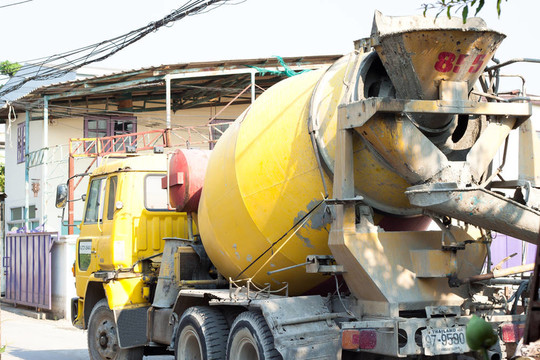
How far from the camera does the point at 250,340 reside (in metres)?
6.11

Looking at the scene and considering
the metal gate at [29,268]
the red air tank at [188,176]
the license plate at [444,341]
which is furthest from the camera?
the metal gate at [29,268]

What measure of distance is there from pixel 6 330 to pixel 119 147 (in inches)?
407

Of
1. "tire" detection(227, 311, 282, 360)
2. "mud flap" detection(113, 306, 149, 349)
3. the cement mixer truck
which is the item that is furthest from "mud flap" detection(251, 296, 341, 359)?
"mud flap" detection(113, 306, 149, 349)

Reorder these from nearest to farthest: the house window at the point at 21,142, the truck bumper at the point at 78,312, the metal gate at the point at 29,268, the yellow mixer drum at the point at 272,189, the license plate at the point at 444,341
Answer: the license plate at the point at 444,341
the yellow mixer drum at the point at 272,189
the truck bumper at the point at 78,312
the metal gate at the point at 29,268
the house window at the point at 21,142

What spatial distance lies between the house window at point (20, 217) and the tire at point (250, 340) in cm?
2120

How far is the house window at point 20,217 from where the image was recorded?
2694 centimetres

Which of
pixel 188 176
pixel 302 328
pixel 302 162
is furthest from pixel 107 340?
pixel 302 162

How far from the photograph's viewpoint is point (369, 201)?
575 centimetres

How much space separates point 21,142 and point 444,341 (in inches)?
985

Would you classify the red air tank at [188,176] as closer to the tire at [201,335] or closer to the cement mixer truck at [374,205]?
the cement mixer truck at [374,205]

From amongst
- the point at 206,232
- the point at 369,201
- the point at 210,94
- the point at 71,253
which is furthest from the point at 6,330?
the point at 210,94

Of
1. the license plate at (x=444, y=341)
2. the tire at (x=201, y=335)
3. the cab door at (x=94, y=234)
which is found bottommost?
the tire at (x=201, y=335)

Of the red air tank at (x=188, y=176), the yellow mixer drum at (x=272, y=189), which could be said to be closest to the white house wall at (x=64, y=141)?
the red air tank at (x=188, y=176)

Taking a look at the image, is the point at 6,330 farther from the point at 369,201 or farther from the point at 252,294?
the point at 369,201
